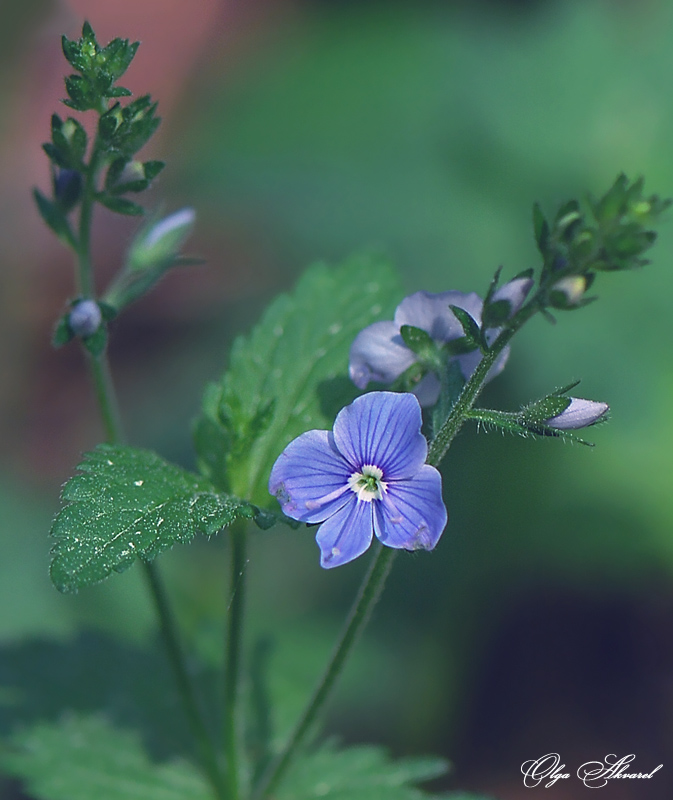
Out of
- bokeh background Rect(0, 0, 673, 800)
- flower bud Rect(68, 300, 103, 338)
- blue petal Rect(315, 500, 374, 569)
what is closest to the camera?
blue petal Rect(315, 500, 374, 569)

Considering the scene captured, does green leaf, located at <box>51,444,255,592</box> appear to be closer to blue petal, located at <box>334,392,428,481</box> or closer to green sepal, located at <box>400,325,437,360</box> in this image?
blue petal, located at <box>334,392,428,481</box>

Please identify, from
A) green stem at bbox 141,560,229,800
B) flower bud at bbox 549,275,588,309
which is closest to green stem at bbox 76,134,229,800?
green stem at bbox 141,560,229,800

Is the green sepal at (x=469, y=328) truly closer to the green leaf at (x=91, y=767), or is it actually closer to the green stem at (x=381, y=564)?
→ the green stem at (x=381, y=564)

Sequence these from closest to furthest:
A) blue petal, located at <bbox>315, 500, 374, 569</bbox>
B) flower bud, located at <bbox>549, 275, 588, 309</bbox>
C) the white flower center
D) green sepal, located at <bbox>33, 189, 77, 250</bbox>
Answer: flower bud, located at <bbox>549, 275, 588, 309</bbox> < blue petal, located at <bbox>315, 500, 374, 569</bbox> < the white flower center < green sepal, located at <bbox>33, 189, 77, 250</bbox>

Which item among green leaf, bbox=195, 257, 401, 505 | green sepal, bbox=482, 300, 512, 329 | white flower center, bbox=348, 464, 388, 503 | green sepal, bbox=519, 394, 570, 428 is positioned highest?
green leaf, bbox=195, 257, 401, 505

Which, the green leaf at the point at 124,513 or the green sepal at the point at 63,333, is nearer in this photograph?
the green leaf at the point at 124,513

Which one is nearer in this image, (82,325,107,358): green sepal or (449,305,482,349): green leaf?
(449,305,482,349): green leaf

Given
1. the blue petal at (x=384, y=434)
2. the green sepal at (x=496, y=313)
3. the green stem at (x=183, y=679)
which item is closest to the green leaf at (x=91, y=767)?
the green stem at (x=183, y=679)
